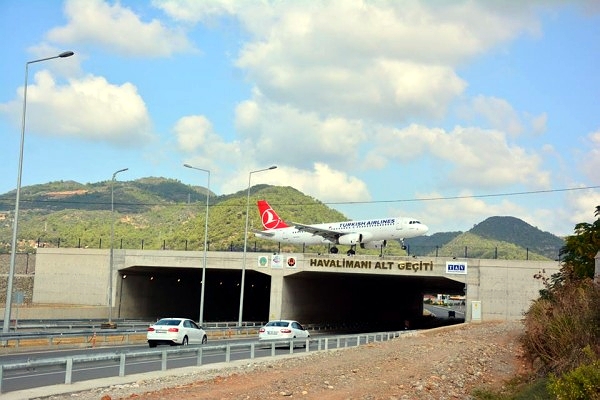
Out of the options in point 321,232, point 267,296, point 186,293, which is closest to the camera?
point 321,232

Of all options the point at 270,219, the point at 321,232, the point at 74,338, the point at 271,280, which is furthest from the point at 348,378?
the point at 270,219

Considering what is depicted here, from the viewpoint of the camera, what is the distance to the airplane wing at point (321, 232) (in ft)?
235

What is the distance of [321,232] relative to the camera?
2842 inches

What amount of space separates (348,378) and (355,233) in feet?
171

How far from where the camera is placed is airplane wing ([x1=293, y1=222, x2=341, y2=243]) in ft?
235

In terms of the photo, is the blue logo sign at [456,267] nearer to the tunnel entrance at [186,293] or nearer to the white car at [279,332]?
the tunnel entrance at [186,293]

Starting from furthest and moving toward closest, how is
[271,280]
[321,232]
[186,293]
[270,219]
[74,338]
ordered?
[270,219] < [186,293] < [321,232] < [271,280] < [74,338]

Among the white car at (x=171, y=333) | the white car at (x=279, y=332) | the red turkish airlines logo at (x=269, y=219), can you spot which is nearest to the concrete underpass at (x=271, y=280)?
the red turkish airlines logo at (x=269, y=219)

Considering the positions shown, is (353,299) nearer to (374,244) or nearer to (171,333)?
(374,244)

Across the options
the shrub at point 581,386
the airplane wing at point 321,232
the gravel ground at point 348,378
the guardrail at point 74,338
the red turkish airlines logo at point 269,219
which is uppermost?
the red turkish airlines logo at point 269,219

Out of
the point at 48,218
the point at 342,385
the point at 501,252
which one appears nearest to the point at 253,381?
the point at 342,385

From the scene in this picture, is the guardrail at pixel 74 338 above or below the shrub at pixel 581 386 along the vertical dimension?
below

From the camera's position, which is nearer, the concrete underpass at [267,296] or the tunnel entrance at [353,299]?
the tunnel entrance at [353,299]

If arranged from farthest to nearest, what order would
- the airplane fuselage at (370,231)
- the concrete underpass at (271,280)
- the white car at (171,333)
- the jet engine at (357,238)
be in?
the jet engine at (357,238) < the airplane fuselage at (370,231) < the concrete underpass at (271,280) < the white car at (171,333)
